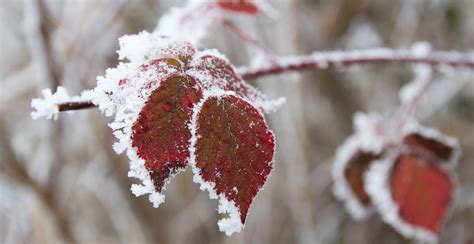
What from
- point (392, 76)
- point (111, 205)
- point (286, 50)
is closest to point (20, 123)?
point (111, 205)

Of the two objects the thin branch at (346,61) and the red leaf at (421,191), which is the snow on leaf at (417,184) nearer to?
the red leaf at (421,191)

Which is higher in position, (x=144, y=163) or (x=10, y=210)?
(x=10, y=210)

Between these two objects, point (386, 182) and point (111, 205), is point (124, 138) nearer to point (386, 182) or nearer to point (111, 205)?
point (386, 182)

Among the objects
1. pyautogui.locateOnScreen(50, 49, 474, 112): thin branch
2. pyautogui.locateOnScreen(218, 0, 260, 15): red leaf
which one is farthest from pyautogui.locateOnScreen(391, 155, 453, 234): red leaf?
pyautogui.locateOnScreen(218, 0, 260, 15): red leaf

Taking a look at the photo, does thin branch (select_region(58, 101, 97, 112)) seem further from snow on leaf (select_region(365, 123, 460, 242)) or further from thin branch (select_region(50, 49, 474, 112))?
snow on leaf (select_region(365, 123, 460, 242))

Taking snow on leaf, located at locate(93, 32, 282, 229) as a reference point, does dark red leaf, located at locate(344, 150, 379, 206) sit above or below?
above

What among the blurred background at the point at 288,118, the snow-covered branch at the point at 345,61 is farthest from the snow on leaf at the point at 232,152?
the blurred background at the point at 288,118
